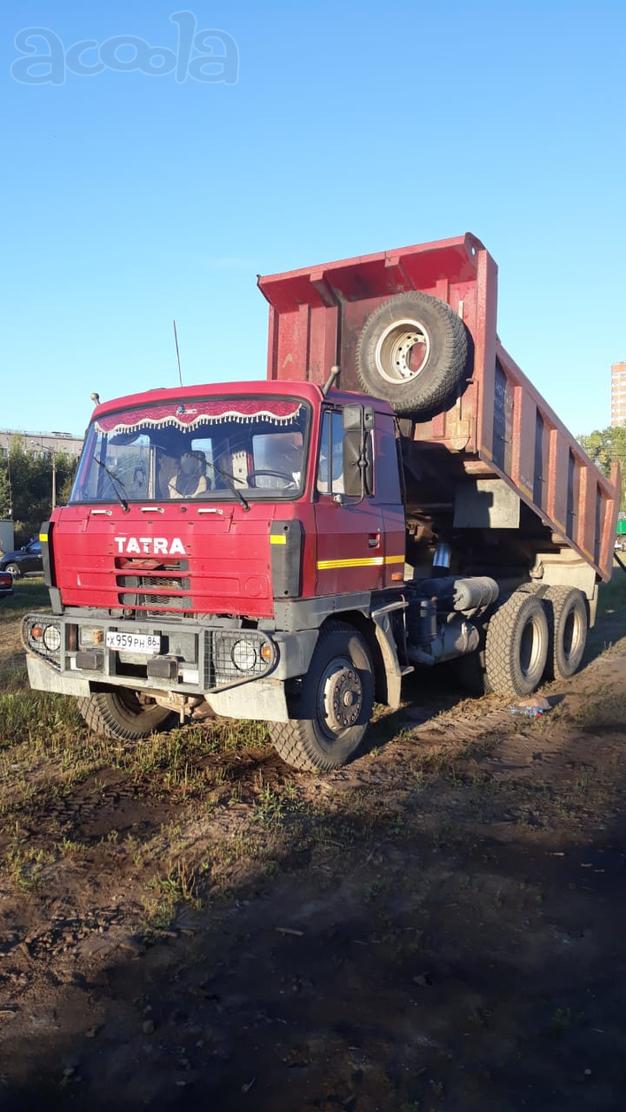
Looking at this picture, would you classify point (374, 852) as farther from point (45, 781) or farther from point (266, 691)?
point (45, 781)

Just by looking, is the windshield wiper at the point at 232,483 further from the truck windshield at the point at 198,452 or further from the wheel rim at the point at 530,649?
the wheel rim at the point at 530,649

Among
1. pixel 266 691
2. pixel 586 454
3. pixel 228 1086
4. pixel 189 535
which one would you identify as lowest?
pixel 228 1086

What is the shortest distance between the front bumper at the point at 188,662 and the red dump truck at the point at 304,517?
15 mm

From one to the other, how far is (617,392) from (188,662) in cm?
18370

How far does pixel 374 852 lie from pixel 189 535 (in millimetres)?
2350

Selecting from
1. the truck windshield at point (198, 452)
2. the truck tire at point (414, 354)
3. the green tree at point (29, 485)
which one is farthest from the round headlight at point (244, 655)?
the green tree at point (29, 485)

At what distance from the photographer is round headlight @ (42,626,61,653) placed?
Result: 6.12m

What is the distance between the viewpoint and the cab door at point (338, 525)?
18.7 feet

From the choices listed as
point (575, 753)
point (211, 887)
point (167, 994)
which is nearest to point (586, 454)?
point (575, 753)

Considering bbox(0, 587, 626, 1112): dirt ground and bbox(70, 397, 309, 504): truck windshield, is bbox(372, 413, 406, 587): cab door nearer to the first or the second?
bbox(70, 397, 309, 504): truck windshield

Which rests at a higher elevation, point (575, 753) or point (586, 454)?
point (586, 454)

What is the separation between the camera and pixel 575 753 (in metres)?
6.61

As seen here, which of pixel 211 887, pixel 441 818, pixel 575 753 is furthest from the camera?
pixel 575 753

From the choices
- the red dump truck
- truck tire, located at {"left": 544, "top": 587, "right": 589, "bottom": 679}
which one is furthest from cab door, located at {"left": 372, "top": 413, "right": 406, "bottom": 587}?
truck tire, located at {"left": 544, "top": 587, "right": 589, "bottom": 679}
